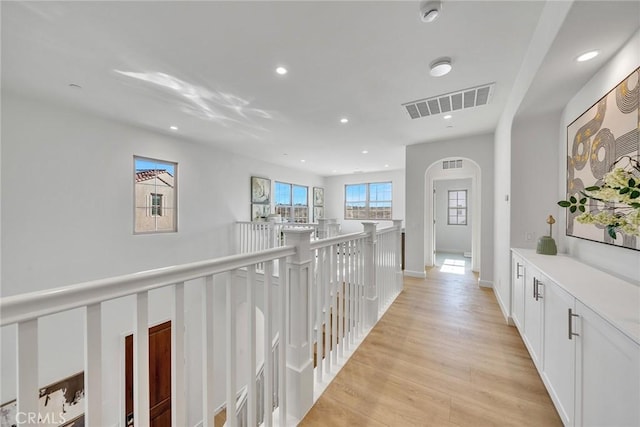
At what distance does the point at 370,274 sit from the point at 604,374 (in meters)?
1.74

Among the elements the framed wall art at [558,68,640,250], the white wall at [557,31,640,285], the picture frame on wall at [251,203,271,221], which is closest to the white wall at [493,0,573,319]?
the white wall at [557,31,640,285]

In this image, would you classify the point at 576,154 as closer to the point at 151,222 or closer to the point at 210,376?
the point at 210,376

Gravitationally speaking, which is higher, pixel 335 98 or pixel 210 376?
pixel 335 98

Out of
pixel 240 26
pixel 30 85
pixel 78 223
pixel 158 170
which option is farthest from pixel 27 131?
pixel 240 26

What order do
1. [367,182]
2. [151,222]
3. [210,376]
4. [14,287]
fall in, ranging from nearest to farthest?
[210,376], [14,287], [151,222], [367,182]

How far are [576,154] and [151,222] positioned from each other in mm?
5401

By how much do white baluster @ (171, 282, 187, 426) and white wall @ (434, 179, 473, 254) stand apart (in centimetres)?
800

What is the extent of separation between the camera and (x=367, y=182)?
8.09 m

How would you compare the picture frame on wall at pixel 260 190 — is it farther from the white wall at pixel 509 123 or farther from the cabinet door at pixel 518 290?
the cabinet door at pixel 518 290

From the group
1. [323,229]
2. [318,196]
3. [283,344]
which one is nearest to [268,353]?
[283,344]

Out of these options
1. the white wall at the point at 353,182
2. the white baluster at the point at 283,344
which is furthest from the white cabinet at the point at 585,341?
the white wall at the point at 353,182

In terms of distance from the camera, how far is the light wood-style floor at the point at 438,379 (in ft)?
5.09

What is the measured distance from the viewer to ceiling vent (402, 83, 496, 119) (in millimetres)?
2686

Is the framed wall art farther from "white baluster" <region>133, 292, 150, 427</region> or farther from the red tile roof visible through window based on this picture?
the red tile roof visible through window
